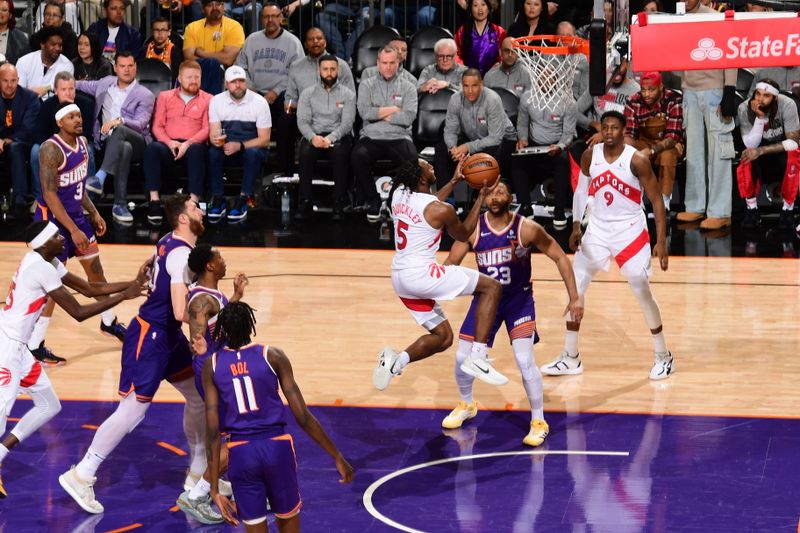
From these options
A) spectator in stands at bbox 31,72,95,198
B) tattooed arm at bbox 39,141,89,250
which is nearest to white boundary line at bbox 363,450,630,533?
tattooed arm at bbox 39,141,89,250

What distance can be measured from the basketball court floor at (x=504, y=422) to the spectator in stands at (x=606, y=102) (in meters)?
2.37

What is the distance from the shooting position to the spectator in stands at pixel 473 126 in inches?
595

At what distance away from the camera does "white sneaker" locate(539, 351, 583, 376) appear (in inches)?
407

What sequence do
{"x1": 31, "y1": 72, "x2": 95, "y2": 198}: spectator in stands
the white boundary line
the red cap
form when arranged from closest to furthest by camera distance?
the white boundary line
the red cap
{"x1": 31, "y1": 72, "x2": 95, "y2": 198}: spectator in stands

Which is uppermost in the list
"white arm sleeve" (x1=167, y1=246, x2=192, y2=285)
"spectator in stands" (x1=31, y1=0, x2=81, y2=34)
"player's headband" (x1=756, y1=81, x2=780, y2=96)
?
"spectator in stands" (x1=31, y1=0, x2=81, y2=34)

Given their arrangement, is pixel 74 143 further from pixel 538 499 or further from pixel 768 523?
pixel 768 523

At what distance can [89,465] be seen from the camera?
779 cm

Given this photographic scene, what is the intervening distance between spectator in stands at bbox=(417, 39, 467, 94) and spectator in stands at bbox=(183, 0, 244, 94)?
8.44 feet

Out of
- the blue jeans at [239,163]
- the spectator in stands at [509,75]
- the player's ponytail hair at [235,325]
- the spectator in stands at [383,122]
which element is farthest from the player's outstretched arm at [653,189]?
the blue jeans at [239,163]

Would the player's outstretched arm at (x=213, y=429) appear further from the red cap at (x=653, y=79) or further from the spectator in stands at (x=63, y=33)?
the spectator in stands at (x=63, y=33)

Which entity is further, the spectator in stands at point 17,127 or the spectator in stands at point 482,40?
the spectator in stands at point 482,40

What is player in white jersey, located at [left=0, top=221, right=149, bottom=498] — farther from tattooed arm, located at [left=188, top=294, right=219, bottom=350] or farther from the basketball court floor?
tattooed arm, located at [left=188, top=294, right=219, bottom=350]

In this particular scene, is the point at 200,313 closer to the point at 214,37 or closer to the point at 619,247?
the point at 619,247

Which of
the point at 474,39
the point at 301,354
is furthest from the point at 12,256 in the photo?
the point at 474,39
